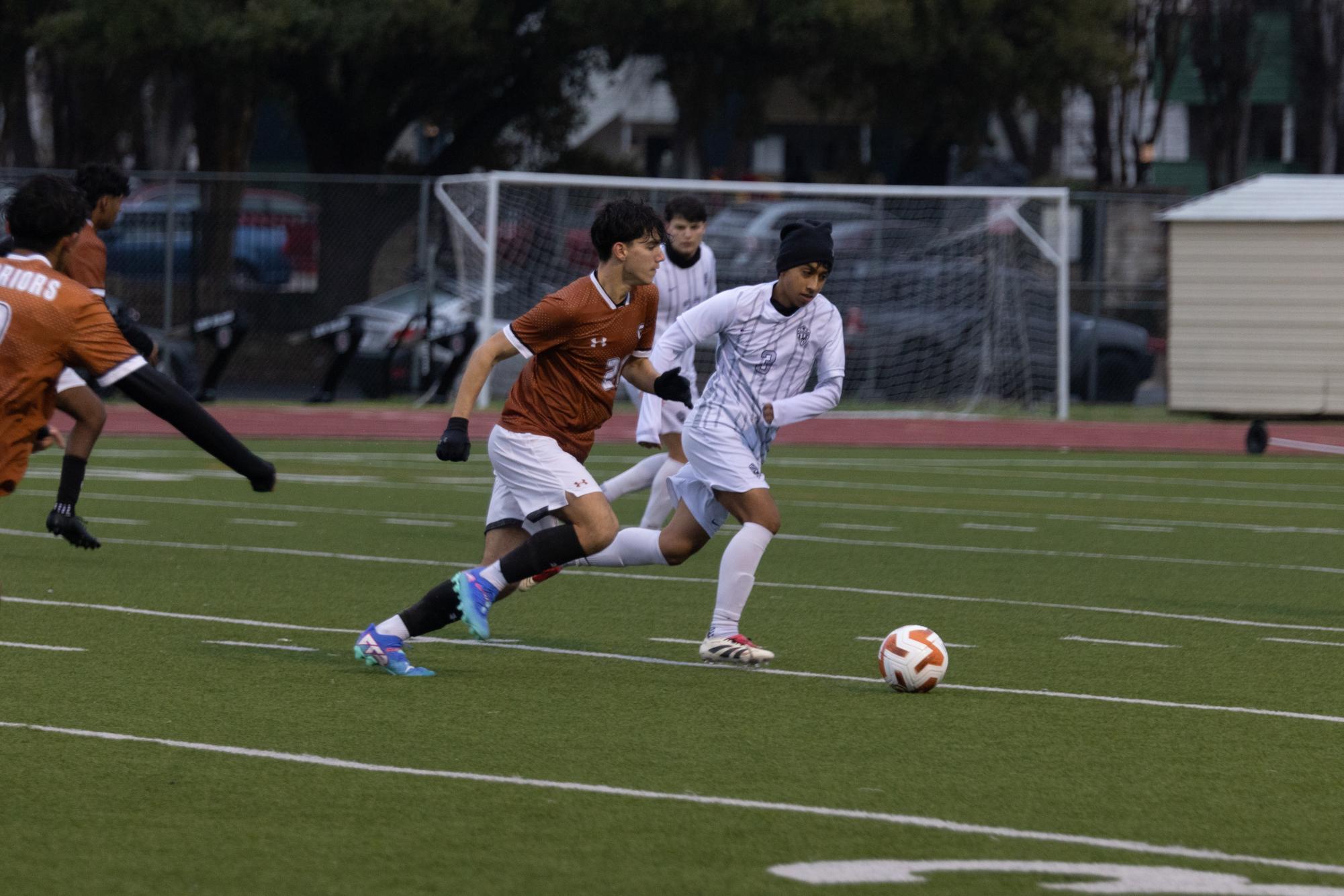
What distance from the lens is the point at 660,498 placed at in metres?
12.2

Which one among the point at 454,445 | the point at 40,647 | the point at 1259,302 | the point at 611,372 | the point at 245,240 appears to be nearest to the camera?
the point at 454,445

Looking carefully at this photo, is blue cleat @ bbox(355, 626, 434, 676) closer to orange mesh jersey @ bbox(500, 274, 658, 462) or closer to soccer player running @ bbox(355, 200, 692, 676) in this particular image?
soccer player running @ bbox(355, 200, 692, 676)

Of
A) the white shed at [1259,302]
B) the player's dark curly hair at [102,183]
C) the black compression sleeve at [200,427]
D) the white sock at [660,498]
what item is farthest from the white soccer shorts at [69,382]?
the white shed at [1259,302]

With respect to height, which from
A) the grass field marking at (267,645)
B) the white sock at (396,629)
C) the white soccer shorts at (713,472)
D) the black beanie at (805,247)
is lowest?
the grass field marking at (267,645)

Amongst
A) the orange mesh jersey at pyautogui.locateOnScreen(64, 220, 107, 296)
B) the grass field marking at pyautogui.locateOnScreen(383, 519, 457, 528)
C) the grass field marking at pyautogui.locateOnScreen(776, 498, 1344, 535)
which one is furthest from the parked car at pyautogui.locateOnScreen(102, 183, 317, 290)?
the orange mesh jersey at pyautogui.locateOnScreen(64, 220, 107, 296)

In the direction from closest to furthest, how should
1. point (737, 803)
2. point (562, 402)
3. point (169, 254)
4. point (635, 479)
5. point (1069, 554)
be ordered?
point (737, 803), point (562, 402), point (635, 479), point (1069, 554), point (169, 254)

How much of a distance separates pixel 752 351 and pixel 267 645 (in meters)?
2.31

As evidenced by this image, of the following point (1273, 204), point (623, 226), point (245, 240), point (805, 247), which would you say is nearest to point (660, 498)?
point (805, 247)

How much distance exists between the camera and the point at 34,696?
25.0ft

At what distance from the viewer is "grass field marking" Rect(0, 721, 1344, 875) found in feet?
18.0

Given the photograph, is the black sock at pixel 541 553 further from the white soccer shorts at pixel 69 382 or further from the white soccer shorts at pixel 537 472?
the white soccer shorts at pixel 69 382

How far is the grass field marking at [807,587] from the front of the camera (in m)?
10.3

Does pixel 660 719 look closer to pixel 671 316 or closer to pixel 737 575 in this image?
pixel 737 575

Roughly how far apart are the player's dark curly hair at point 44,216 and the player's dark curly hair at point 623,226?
6.25 feet
